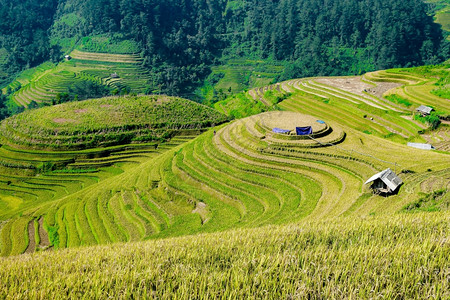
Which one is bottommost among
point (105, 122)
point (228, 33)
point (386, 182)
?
point (386, 182)

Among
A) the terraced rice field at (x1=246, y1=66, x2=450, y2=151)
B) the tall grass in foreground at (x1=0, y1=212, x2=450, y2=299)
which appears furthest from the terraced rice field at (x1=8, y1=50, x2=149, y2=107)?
the tall grass in foreground at (x1=0, y1=212, x2=450, y2=299)

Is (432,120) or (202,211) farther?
(432,120)

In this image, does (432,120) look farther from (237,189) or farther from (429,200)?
(237,189)

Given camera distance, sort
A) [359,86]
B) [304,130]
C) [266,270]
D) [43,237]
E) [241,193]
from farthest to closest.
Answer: [359,86]
[304,130]
[43,237]
[241,193]
[266,270]

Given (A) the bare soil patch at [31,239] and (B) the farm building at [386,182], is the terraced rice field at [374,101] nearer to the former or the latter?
(B) the farm building at [386,182]

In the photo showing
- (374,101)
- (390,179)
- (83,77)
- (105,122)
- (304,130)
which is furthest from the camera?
(83,77)

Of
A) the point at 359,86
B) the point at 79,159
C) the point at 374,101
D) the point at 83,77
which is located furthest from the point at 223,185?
the point at 83,77

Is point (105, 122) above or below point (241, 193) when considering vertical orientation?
above

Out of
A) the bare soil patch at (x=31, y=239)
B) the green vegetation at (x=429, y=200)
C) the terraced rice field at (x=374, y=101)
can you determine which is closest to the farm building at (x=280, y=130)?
the green vegetation at (x=429, y=200)
